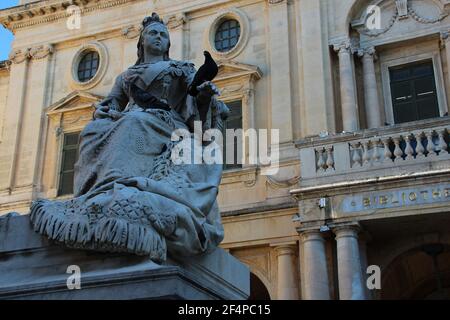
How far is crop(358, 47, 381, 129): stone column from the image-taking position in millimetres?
16938

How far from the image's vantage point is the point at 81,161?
4.83 meters

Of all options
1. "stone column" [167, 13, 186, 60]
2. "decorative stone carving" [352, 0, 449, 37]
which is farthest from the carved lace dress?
"stone column" [167, 13, 186, 60]

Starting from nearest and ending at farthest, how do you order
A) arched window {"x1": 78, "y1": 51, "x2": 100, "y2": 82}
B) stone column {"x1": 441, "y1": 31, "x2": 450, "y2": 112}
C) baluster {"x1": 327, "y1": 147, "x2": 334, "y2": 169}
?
baluster {"x1": 327, "y1": 147, "x2": 334, "y2": 169}, stone column {"x1": 441, "y1": 31, "x2": 450, "y2": 112}, arched window {"x1": 78, "y1": 51, "x2": 100, "y2": 82}

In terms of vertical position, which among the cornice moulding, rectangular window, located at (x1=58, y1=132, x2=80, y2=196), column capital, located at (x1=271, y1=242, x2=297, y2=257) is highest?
the cornice moulding

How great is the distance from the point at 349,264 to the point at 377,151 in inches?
96.7

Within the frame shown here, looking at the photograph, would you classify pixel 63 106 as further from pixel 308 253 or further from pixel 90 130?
pixel 90 130

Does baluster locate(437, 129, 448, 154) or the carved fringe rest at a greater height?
baluster locate(437, 129, 448, 154)

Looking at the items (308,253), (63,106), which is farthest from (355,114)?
(63,106)

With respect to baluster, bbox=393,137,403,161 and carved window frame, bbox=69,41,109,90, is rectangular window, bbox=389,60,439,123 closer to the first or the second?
baluster, bbox=393,137,403,161

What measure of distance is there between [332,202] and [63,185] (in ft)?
30.9

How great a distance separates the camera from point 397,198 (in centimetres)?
1298

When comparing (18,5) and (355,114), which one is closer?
(355,114)

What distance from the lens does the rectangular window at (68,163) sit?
19.6 m

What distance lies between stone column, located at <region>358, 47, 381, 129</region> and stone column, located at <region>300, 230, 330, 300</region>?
441cm
